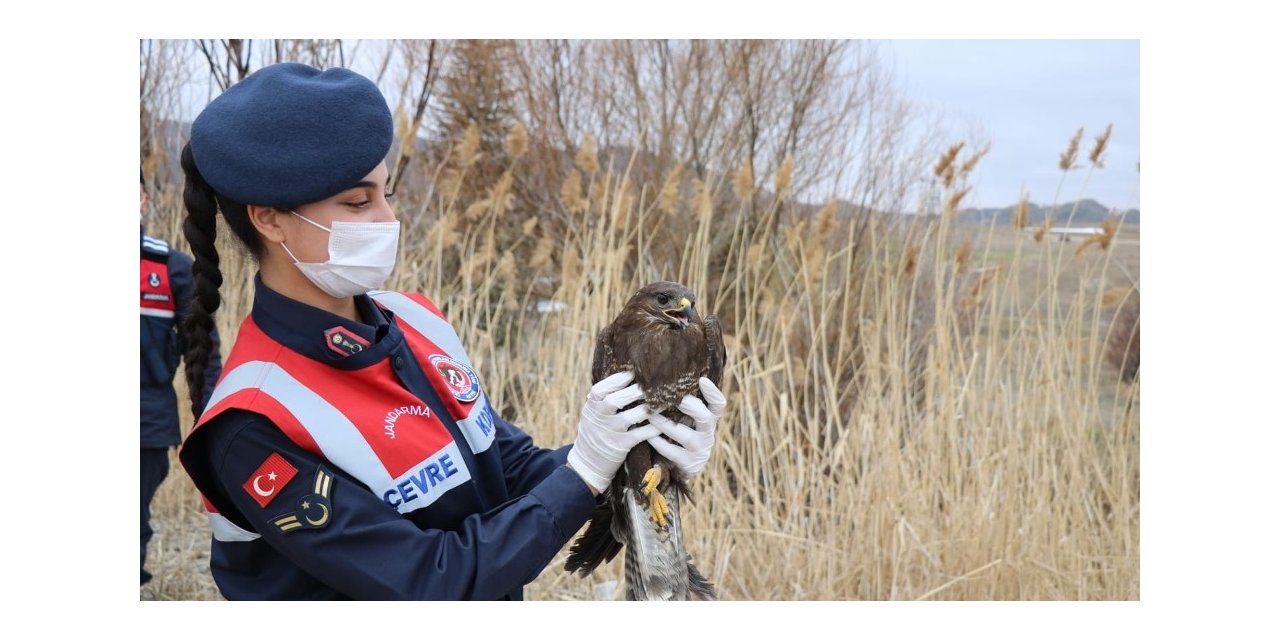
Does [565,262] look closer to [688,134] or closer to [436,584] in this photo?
[688,134]

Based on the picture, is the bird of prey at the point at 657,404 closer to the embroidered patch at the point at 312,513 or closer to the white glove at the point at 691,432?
the white glove at the point at 691,432

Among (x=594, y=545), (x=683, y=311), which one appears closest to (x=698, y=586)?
(x=594, y=545)

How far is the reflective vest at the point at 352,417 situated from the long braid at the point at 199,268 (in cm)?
16

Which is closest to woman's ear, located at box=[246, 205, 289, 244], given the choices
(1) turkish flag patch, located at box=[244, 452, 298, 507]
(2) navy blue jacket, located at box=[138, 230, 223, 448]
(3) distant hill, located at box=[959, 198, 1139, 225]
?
(1) turkish flag patch, located at box=[244, 452, 298, 507]

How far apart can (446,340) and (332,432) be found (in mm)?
404

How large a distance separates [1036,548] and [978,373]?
620mm

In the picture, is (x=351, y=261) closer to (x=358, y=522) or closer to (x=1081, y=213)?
(x=358, y=522)

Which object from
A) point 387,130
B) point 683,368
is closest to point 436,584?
point 683,368

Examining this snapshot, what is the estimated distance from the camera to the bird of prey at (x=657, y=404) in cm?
169

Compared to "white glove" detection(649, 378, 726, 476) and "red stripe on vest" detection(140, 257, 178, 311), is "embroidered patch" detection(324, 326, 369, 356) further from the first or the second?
"red stripe on vest" detection(140, 257, 178, 311)

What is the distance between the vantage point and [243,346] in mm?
1506

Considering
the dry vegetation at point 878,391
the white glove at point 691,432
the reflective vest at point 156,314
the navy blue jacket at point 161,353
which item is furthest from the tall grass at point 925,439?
the white glove at point 691,432

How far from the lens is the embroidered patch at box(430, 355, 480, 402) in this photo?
1.67 m

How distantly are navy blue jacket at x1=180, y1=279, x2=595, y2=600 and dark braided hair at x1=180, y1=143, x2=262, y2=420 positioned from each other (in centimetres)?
10
